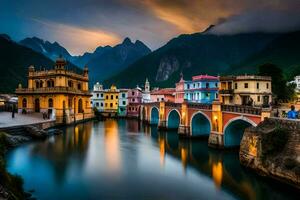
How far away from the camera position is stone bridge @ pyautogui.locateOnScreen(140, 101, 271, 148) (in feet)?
92.1

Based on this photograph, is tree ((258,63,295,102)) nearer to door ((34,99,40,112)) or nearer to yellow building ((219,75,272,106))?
yellow building ((219,75,272,106))

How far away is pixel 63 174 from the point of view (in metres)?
24.6

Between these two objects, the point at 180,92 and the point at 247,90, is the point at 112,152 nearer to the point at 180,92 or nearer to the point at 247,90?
the point at 247,90

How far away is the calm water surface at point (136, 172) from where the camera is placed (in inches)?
790

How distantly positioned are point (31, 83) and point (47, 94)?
30.1 feet

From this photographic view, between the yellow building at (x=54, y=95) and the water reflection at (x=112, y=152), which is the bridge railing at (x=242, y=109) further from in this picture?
the yellow building at (x=54, y=95)

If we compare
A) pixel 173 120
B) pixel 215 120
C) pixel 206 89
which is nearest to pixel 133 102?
pixel 206 89

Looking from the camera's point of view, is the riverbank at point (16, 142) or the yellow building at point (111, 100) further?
the yellow building at point (111, 100)

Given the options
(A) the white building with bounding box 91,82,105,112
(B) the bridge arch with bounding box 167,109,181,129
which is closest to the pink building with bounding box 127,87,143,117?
(A) the white building with bounding box 91,82,105,112

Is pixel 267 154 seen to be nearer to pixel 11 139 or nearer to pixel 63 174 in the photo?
pixel 63 174

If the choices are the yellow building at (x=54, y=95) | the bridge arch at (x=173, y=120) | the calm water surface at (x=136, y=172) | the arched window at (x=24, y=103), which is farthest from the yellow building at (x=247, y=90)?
the arched window at (x=24, y=103)

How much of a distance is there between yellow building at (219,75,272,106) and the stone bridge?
403 inches

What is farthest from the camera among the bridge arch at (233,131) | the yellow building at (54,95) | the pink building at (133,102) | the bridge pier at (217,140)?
the pink building at (133,102)

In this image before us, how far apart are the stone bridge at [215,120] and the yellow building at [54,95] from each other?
21.4 meters
